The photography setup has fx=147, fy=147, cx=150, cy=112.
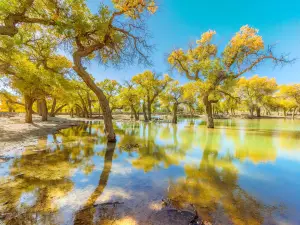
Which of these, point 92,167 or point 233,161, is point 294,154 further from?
point 92,167

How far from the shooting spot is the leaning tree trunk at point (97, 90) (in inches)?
344

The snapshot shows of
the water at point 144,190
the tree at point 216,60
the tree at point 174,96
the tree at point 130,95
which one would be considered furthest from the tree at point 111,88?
the water at point 144,190

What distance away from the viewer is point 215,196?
3.54m

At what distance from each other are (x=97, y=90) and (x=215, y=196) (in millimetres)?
8404

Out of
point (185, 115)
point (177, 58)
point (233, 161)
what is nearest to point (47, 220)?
point (233, 161)

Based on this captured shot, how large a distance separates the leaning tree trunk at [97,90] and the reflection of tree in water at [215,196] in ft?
20.2

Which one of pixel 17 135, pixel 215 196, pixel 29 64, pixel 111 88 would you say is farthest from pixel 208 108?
pixel 111 88

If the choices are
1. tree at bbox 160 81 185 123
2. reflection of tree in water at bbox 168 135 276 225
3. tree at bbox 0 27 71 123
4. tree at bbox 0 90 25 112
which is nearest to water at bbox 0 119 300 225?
reflection of tree in water at bbox 168 135 276 225

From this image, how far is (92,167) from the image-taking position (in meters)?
5.28

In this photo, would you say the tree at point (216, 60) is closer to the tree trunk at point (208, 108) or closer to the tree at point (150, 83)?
the tree trunk at point (208, 108)

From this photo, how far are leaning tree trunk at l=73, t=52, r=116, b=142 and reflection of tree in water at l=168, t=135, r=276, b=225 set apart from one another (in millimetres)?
6162

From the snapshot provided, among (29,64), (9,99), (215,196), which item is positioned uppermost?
(29,64)

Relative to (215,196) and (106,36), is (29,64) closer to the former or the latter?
(106,36)

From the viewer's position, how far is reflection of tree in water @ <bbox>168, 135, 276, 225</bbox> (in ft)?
9.41
